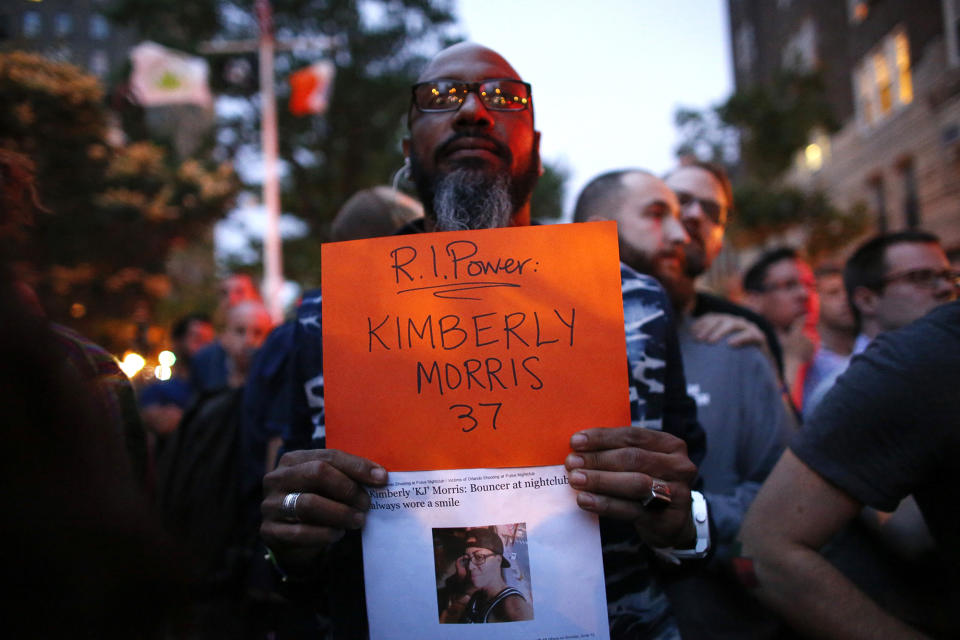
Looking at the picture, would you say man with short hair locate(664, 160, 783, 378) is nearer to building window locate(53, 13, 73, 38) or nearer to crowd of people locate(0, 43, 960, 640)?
crowd of people locate(0, 43, 960, 640)

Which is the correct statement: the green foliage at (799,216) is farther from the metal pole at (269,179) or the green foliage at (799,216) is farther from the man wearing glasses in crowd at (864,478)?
the man wearing glasses in crowd at (864,478)

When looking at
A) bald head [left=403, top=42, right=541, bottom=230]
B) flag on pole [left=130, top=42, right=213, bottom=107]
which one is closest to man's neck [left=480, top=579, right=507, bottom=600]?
bald head [left=403, top=42, right=541, bottom=230]

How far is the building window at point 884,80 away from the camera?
14.1 m

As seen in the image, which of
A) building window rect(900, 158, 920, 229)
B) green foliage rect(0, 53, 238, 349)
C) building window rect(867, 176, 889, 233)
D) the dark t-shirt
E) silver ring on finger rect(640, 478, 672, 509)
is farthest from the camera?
building window rect(867, 176, 889, 233)

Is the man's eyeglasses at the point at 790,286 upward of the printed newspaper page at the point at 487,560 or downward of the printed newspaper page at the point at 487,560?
upward

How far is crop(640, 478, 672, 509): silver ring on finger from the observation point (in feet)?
3.51

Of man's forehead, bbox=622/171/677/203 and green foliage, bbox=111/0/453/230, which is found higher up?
green foliage, bbox=111/0/453/230

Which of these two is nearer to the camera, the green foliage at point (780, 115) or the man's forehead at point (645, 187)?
the man's forehead at point (645, 187)

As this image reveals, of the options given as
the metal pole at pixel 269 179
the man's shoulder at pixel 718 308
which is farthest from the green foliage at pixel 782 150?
the man's shoulder at pixel 718 308

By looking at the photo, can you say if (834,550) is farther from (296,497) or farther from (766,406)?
(296,497)

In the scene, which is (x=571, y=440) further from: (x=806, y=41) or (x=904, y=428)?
(x=806, y=41)

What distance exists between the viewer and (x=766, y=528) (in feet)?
4.93

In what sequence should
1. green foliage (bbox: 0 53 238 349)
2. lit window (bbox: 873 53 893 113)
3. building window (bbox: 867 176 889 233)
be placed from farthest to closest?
building window (bbox: 867 176 889 233) < lit window (bbox: 873 53 893 113) < green foliage (bbox: 0 53 238 349)

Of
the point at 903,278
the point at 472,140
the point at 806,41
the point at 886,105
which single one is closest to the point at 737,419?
the point at 903,278
